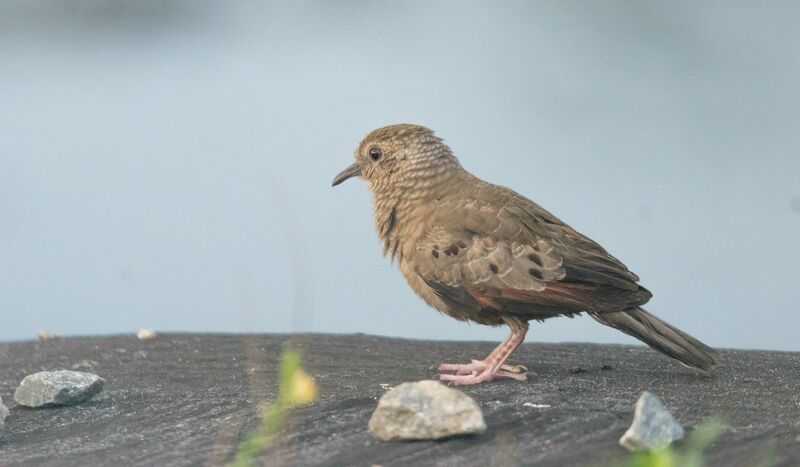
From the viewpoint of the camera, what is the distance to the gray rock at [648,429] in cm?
430

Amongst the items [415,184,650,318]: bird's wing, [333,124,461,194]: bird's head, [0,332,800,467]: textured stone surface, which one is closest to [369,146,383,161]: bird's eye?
[333,124,461,194]: bird's head

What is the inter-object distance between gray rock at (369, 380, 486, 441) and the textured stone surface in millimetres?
54

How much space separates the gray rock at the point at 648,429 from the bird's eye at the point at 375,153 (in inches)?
104

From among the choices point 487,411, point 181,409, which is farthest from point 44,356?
point 487,411

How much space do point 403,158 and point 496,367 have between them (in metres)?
1.32

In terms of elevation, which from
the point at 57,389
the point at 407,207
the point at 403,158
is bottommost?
the point at 57,389

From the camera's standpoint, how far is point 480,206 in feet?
19.7

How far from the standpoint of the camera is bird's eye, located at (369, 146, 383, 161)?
6.57m

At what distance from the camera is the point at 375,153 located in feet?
21.6

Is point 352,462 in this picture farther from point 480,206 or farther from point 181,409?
point 480,206

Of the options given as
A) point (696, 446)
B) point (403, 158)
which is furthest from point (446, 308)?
point (696, 446)

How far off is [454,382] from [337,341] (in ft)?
5.88

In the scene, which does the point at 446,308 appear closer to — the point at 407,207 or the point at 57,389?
the point at 407,207

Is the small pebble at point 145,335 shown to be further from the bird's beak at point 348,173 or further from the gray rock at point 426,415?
the gray rock at point 426,415
